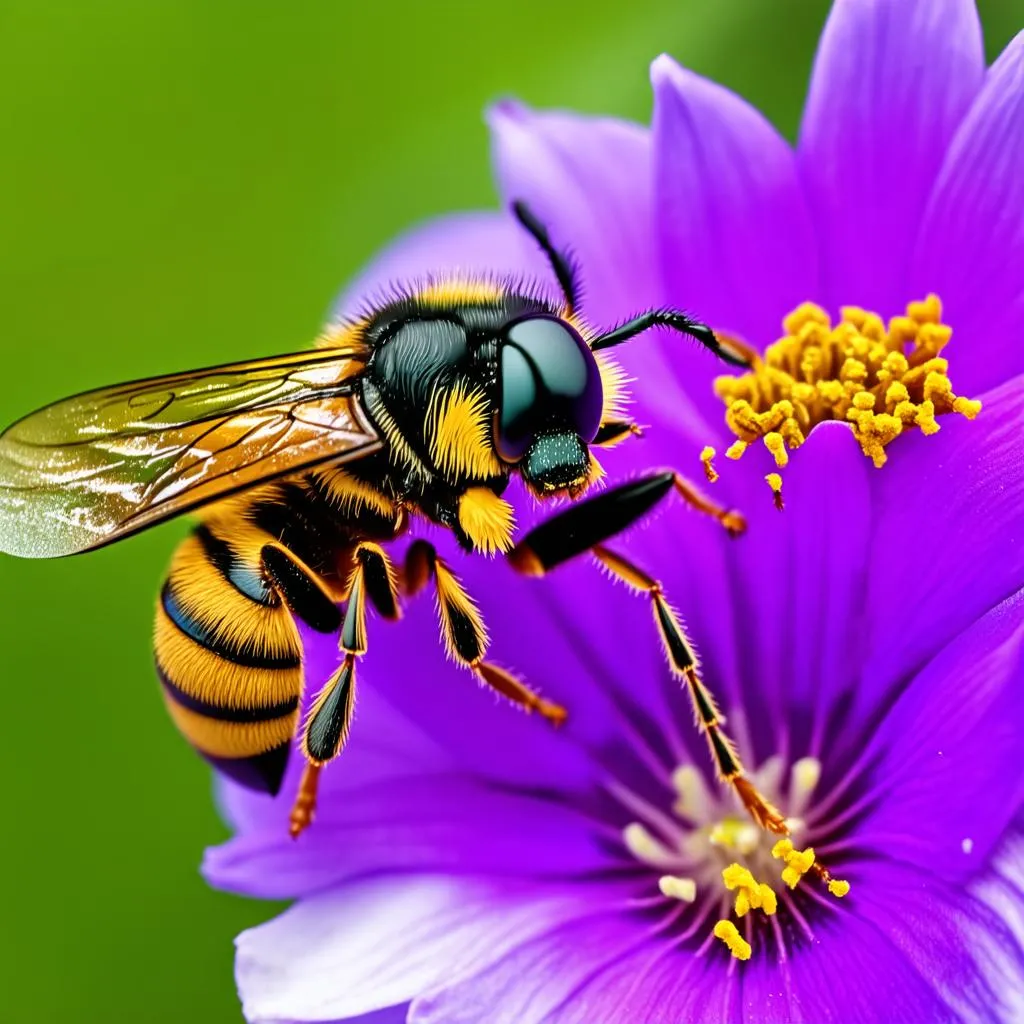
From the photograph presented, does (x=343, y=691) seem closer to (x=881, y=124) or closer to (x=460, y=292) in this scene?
(x=460, y=292)

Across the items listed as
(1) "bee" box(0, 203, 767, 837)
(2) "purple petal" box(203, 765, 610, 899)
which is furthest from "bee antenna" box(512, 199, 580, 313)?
(2) "purple petal" box(203, 765, 610, 899)

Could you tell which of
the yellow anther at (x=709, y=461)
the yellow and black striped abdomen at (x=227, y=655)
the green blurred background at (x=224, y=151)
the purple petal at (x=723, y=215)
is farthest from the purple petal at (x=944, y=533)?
the green blurred background at (x=224, y=151)

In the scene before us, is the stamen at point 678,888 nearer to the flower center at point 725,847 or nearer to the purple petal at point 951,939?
the flower center at point 725,847

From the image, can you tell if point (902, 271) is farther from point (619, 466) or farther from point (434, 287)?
point (434, 287)

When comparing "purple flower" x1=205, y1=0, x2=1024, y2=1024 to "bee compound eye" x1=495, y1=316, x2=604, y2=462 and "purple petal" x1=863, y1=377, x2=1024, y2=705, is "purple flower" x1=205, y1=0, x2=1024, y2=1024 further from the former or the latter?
"bee compound eye" x1=495, y1=316, x2=604, y2=462

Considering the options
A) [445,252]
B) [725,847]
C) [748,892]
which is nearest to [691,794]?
[725,847]
